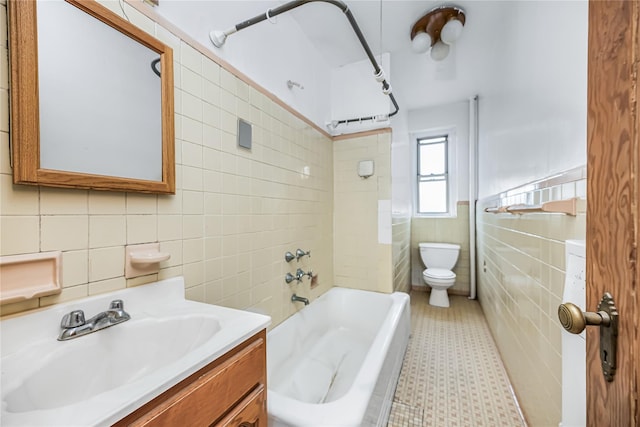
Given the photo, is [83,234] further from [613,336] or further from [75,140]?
[613,336]

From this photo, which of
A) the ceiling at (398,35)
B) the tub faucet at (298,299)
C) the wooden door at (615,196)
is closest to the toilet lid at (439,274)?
the tub faucet at (298,299)

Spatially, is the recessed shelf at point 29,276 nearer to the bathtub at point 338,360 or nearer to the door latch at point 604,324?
the bathtub at point 338,360

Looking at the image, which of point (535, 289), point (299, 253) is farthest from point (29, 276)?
point (535, 289)

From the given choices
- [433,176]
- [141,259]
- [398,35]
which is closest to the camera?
[141,259]

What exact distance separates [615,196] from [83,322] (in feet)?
4.00

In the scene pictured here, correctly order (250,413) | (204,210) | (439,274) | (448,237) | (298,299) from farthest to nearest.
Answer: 1. (448,237)
2. (439,274)
3. (298,299)
4. (204,210)
5. (250,413)

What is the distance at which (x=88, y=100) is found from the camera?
762 mm

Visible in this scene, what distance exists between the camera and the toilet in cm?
277

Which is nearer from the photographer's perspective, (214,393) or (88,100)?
(214,393)

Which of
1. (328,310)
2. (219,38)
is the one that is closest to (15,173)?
(219,38)

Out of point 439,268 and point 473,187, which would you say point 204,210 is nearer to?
point 439,268

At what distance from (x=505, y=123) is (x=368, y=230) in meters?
1.29

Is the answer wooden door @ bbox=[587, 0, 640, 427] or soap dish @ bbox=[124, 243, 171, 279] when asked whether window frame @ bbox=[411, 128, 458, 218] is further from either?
soap dish @ bbox=[124, 243, 171, 279]

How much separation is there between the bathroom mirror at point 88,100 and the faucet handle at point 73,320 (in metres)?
0.36
